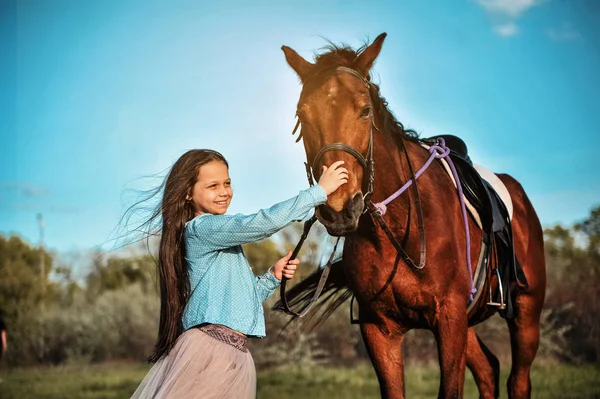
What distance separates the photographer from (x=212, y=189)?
3.49 meters

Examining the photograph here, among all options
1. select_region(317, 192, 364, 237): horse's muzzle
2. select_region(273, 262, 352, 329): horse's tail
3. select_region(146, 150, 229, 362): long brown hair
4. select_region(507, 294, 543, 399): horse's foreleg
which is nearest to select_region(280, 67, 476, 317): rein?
select_region(317, 192, 364, 237): horse's muzzle

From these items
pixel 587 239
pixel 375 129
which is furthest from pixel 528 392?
pixel 587 239

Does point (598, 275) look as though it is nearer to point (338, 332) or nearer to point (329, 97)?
point (338, 332)

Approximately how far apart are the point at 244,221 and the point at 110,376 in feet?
37.4

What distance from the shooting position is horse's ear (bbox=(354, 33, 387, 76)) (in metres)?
4.17

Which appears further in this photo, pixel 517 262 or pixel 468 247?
pixel 517 262

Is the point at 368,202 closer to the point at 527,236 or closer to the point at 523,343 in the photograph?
the point at 527,236

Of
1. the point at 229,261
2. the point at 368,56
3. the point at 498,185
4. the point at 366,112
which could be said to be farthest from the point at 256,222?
the point at 498,185

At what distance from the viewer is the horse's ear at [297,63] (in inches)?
166

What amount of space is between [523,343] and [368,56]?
321cm

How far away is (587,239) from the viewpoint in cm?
1539

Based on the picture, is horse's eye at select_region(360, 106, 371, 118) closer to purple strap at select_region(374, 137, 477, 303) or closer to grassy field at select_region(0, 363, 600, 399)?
purple strap at select_region(374, 137, 477, 303)

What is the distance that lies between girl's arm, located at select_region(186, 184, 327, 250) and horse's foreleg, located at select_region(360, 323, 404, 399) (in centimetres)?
154

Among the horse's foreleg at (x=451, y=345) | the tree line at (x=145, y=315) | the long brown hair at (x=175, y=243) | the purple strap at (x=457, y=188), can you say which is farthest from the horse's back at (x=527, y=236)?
the tree line at (x=145, y=315)
